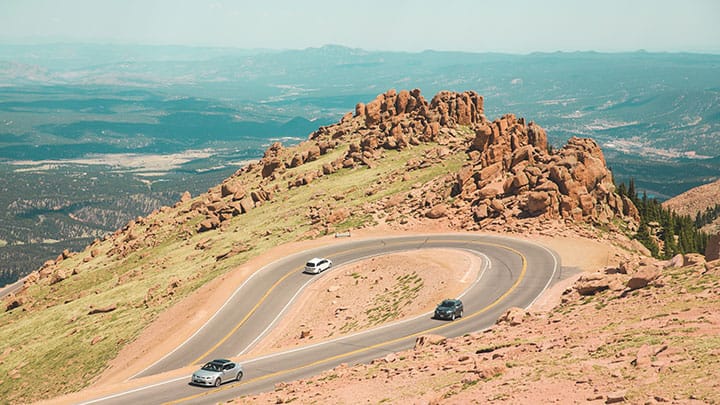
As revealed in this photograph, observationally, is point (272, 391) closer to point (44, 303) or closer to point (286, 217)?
point (286, 217)

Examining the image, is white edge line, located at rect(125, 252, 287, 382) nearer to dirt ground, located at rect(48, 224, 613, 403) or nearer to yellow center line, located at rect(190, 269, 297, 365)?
dirt ground, located at rect(48, 224, 613, 403)

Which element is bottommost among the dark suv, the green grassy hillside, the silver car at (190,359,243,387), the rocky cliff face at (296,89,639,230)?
the green grassy hillside

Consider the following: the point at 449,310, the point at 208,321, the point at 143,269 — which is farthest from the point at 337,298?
the point at 143,269

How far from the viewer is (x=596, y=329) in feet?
117

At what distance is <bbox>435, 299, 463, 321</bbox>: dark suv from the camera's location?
175 ft

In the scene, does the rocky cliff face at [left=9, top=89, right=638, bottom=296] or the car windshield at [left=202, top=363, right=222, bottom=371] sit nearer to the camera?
the car windshield at [left=202, top=363, right=222, bottom=371]

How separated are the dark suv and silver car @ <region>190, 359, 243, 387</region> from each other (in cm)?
1775

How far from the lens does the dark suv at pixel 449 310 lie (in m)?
53.4

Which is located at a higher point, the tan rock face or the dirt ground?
the tan rock face

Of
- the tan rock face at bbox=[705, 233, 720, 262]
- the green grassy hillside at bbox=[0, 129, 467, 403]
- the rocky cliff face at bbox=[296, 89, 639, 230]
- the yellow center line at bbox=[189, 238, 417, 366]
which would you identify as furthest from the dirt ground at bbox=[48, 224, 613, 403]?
the tan rock face at bbox=[705, 233, 720, 262]

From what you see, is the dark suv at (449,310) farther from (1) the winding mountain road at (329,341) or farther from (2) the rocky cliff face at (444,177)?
(2) the rocky cliff face at (444,177)

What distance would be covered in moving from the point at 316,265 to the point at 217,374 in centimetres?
3094

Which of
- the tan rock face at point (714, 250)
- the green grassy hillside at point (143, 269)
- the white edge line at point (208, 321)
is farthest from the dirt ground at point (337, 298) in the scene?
the tan rock face at point (714, 250)

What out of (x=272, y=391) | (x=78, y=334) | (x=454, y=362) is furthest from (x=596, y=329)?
(x=78, y=334)
